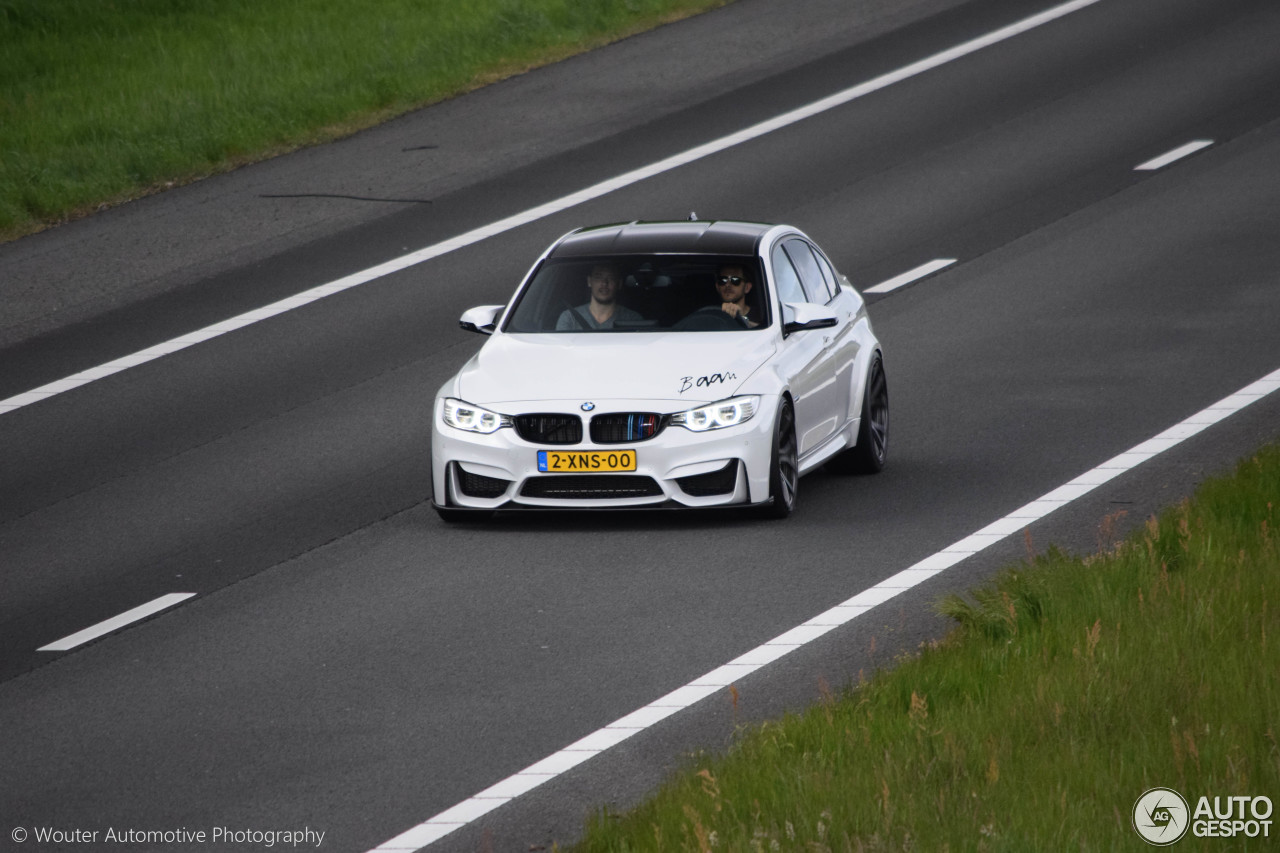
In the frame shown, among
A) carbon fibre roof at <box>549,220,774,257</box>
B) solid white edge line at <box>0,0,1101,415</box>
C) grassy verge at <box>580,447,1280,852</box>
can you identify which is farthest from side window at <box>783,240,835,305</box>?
solid white edge line at <box>0,0,1101,415</box>

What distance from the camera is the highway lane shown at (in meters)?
8.88

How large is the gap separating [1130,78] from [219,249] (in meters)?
12.0

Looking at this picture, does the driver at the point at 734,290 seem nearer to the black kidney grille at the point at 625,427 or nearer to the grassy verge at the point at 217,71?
the black kidney grille at the point at 625,427

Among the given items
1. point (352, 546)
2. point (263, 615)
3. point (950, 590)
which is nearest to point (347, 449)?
point (352, 546)

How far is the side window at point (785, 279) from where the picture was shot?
45.0ft

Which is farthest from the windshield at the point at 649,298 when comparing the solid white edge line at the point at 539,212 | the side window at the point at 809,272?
the solid white edge line at the point at 539,212

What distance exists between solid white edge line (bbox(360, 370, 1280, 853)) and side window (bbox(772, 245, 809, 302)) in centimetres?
206

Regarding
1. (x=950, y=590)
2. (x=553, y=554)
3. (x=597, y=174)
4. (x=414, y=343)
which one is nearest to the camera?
(x=950, y=590)

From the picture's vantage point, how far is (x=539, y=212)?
22266 mm

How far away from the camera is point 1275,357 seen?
16.4 meters

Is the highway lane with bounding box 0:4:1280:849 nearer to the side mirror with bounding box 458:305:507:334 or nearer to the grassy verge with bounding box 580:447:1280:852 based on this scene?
the side mirror with bounding box 458:305:507:334

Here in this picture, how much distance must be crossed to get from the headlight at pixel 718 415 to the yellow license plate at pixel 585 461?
1.12 ft

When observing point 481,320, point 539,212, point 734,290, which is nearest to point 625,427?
point 734,290

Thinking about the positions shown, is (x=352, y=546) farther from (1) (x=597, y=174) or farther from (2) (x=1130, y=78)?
(2) (x=1130, y=78)
